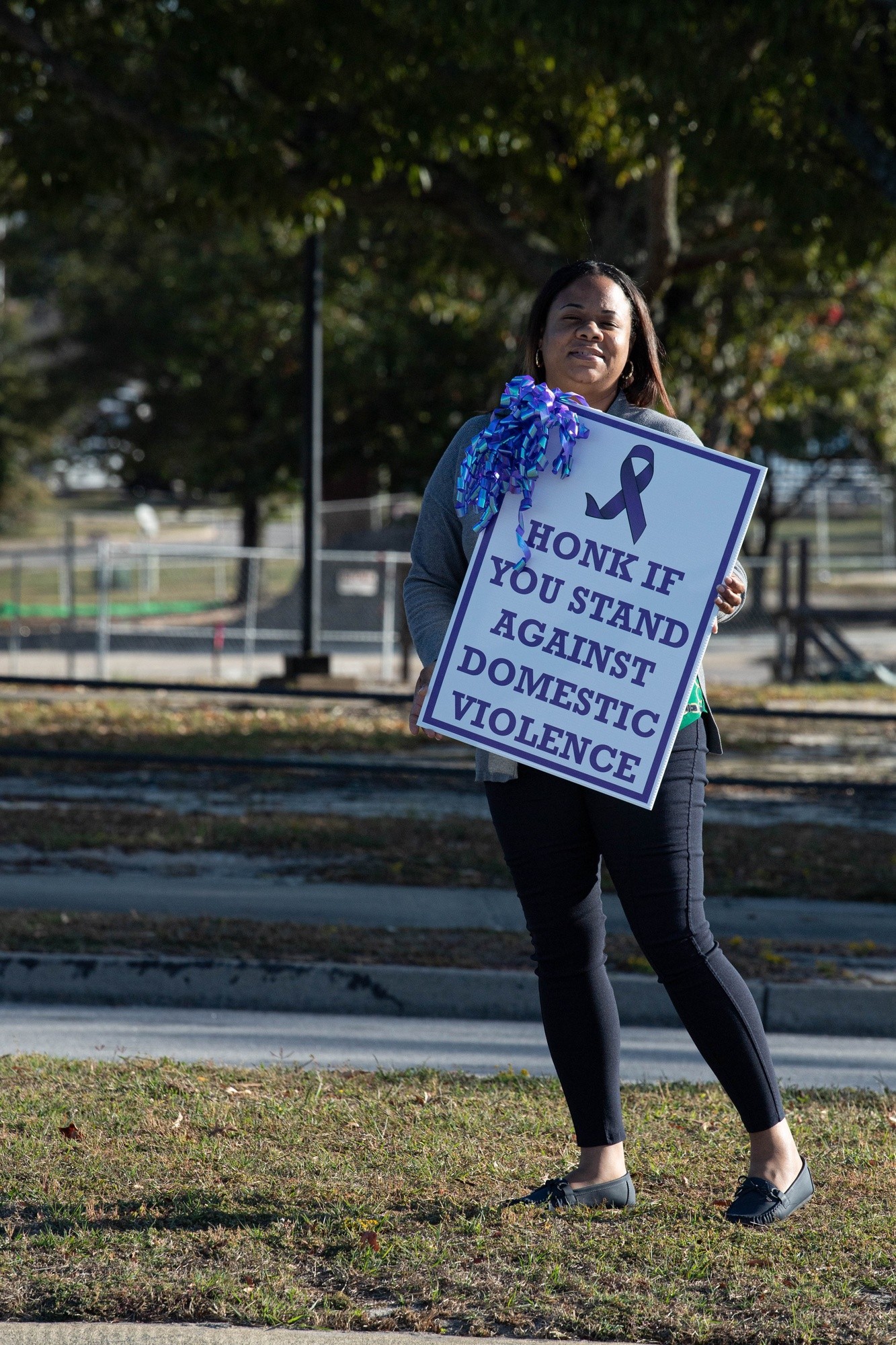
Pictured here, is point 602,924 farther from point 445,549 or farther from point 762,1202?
point 445,549

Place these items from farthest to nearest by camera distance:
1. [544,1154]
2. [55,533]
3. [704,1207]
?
1. [55,533]
2. [544,1154]
3. [704,1207]

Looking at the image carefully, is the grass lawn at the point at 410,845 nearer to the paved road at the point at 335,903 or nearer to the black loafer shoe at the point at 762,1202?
the paved road at the point at 335,903

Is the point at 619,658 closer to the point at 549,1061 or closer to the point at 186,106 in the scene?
the point at 549,1061

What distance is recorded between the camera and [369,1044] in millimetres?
4859

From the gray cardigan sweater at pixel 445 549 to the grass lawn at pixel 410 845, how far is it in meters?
3.76

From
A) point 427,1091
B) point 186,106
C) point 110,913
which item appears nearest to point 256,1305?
point 427,1091

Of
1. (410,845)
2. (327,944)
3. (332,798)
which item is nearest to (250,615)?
(332,798)

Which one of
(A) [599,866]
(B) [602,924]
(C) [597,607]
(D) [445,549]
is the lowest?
(B) [602,924]

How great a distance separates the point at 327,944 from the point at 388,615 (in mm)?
13146

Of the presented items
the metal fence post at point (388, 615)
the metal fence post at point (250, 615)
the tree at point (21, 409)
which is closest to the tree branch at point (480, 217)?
the metal fence post at point (388, 615)

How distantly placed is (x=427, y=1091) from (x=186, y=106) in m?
11.0

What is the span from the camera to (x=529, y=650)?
126 inches

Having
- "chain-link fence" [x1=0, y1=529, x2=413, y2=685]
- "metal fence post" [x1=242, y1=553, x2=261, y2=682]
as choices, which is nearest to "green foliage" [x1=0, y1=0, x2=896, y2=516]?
"metal fence post" [x1=242, y1=553, x2=261, y2=682]

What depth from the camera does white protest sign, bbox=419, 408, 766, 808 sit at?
3.13 meters
